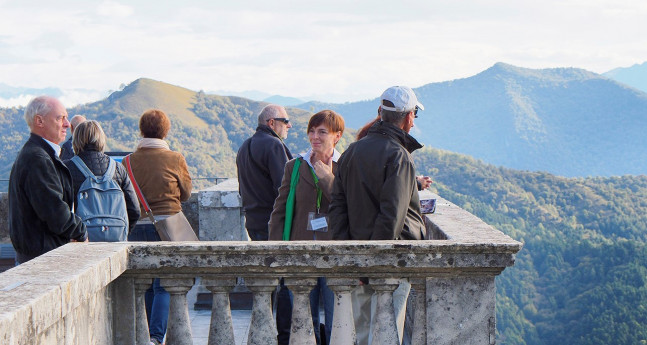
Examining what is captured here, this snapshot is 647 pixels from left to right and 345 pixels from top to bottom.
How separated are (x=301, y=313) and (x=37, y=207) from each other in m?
1.42

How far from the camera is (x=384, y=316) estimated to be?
3162mm

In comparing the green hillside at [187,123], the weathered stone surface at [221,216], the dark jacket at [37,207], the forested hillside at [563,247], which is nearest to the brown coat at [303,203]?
the dark jacket at [37,207]

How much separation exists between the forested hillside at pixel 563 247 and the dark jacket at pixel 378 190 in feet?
218

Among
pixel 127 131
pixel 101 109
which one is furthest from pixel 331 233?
pixel 101 109

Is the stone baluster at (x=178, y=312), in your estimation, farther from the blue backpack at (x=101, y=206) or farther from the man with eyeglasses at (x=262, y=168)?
the man with eyeglasses at (x=262, y=168)

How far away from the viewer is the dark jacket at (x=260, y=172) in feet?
17.4

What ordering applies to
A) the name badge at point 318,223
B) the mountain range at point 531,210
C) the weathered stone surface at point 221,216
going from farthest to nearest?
the mountain range at point 531,210
the weathered stone surface at point 221,216
the name badge at point 318,223

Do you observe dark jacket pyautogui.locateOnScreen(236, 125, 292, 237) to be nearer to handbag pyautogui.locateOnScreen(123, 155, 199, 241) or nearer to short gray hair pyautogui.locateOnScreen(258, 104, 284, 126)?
short gray hair pyautogui.locateOnScreen(258, 104, 284, 126)

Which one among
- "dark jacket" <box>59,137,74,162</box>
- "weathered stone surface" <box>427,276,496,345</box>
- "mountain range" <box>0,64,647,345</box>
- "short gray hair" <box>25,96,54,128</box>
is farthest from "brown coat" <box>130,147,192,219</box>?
"mountain range" <box>0,64,647,345</box>

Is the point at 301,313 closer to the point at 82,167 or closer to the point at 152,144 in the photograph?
the point at 82,167

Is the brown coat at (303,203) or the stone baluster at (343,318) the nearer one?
the stone baluster at (343,318)

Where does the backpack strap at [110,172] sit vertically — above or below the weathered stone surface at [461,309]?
above

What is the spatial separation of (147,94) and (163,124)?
146m

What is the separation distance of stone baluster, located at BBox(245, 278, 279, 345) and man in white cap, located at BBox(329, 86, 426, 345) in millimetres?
640
